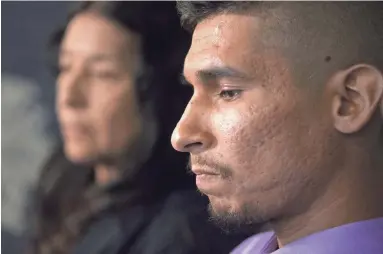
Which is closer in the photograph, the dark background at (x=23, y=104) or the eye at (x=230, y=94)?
the eye at (x=230, y=94)

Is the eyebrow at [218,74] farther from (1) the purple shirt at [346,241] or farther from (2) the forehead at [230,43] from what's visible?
(1) the purple shirt at [346,241]

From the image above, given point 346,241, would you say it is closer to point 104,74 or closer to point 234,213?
point 234,213

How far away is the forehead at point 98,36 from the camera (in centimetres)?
85

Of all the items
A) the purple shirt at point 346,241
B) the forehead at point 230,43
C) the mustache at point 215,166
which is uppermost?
the forehead at point 230,43

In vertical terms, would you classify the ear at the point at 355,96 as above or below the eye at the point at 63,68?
below

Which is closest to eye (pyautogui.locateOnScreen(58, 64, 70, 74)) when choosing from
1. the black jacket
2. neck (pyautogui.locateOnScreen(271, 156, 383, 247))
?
the black jacket

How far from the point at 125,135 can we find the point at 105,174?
0.06 meters

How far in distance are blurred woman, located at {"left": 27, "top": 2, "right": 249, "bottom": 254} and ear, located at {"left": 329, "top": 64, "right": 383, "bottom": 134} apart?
0.74ft

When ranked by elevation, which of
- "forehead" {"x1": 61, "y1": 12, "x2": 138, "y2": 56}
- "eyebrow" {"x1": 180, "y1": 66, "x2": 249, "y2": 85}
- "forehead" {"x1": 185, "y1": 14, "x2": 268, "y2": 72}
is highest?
"forehead" {"x1": 61, "y1": 12, "x2": 138, "y2": 56}

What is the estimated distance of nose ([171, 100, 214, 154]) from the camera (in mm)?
703

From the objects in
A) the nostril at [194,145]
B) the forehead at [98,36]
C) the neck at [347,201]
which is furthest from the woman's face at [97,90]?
the neck at [347,201]

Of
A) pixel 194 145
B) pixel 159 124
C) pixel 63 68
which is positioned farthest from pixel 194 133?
pixel 63 68

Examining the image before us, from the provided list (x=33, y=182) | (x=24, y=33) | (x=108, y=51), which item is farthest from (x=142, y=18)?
(x=33, y=182)

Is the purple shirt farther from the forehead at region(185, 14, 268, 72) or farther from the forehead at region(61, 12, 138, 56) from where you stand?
the forehead at region(61, 12, 138, 56)
